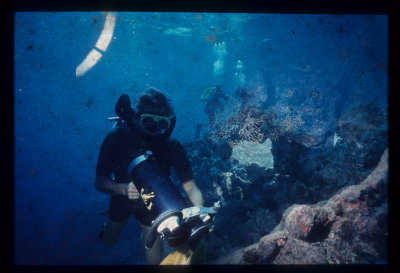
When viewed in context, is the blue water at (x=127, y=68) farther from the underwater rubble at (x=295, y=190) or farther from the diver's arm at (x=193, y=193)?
the diver's arm at (x=193, y=193)

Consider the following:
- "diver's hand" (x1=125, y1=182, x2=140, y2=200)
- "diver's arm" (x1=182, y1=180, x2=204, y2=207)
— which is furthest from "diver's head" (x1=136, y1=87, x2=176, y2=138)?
"diver's arm" (x1=182, y1=180, x2=204, y2=207)

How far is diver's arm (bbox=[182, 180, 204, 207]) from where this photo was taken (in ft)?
11.7

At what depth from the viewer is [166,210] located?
8.01 feet

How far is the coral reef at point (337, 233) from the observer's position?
2691 mm

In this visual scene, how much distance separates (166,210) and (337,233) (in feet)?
7.58

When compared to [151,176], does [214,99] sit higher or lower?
higher

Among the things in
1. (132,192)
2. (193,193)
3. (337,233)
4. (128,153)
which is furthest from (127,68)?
(337,233)

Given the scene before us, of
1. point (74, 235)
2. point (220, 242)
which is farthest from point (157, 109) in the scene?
point (74, 235)

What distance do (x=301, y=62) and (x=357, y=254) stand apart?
64.3 ft

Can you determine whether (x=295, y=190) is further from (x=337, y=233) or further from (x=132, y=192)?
(x=132, y=192)

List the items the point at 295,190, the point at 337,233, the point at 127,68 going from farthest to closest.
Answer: the point at 127,68
the point at 295,190
the point at 337,233

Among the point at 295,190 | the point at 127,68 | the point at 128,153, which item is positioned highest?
the point at 127,68

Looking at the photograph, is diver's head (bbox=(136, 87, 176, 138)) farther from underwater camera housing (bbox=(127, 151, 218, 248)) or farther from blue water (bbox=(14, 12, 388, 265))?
blue water (bbox=(14, 12, 388, 265))

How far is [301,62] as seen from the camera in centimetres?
1930
